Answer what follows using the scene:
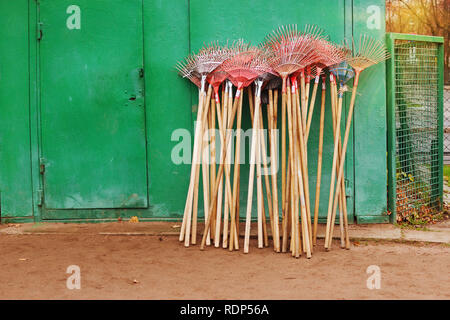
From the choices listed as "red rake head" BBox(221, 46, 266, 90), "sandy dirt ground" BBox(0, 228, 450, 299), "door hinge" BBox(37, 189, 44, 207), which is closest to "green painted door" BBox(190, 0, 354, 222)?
"red rake head" BBox(221, 46, 266, 90)

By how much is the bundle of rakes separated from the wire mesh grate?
0.85 metres

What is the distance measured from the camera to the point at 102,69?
5289mm

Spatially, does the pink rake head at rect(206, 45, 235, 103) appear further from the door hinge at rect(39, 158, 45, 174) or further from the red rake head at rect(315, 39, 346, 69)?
the door hinge at rect(39, 158, 45, 174)

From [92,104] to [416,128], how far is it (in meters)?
3.47

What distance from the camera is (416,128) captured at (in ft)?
18.4

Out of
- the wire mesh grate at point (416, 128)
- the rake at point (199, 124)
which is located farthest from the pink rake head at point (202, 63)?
the wire mesh grate at point (416, 128)

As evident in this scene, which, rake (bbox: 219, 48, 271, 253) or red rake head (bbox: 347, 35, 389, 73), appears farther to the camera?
red rake head (bbox: 347, 35, 389, 73)

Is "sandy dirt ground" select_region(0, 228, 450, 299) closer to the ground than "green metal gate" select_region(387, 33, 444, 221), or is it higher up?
closer to the ground

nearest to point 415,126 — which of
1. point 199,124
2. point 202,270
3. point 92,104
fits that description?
point 199,124

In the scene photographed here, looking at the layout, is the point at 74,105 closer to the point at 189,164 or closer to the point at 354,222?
the point at 189,164

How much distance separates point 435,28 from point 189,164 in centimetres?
1254

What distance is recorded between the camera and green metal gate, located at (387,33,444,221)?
5.26 meters

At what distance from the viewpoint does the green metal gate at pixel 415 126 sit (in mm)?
5258
